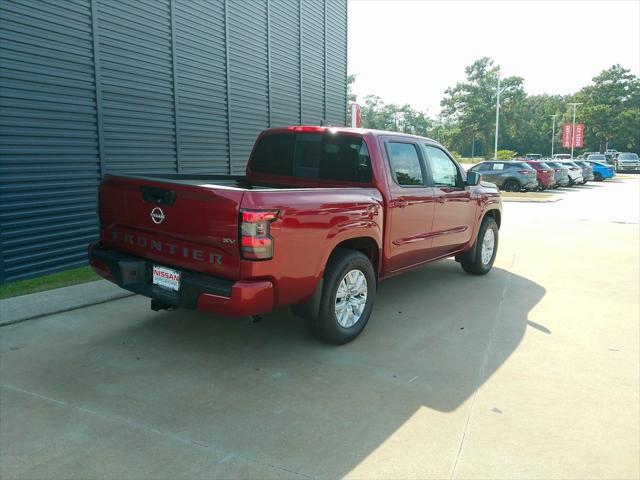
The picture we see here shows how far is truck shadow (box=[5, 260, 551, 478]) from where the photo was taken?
10.5 feet

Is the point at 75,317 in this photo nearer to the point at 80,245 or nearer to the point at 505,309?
the point at 80,245

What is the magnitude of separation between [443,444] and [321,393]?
3.11ft

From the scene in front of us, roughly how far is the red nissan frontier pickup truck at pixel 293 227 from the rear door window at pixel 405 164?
0.05 feet

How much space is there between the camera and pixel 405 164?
219 inches

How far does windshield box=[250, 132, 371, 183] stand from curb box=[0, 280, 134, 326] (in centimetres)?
217

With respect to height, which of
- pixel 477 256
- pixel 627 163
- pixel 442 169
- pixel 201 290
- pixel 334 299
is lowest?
pixel 477 256

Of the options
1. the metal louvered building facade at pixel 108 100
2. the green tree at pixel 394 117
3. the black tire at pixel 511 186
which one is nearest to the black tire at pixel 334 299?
the metal louvered building facade at pixel 108 100

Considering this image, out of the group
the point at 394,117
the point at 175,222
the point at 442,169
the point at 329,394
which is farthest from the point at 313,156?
the point at 394,117

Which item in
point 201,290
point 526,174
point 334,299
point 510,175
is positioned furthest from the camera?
point 510,175

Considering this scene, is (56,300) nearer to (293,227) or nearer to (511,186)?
(293,227)

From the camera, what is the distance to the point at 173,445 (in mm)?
3031

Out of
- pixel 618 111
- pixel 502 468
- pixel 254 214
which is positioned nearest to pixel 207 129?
pixel 254 214

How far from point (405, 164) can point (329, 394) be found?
9.07 ft

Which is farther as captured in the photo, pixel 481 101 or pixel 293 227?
pixel 481 101
